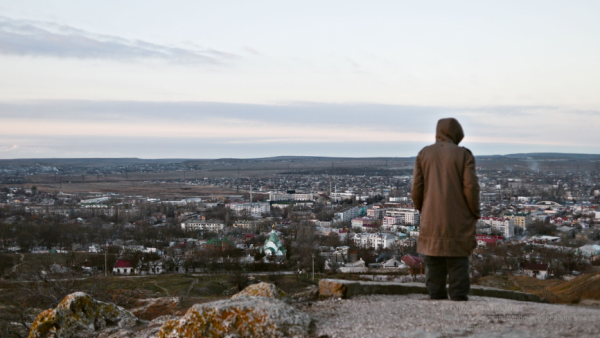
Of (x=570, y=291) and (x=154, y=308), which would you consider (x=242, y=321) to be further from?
(x=570, y=291)

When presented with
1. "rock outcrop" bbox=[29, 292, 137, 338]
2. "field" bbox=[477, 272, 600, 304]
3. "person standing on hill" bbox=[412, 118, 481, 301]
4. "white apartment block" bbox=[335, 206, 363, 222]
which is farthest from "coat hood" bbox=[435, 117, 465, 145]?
"white apartment block" bbox=[335, 206, 363, 222]

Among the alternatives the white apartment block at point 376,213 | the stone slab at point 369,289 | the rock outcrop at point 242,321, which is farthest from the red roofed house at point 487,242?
the rock outcrop at point 242,321

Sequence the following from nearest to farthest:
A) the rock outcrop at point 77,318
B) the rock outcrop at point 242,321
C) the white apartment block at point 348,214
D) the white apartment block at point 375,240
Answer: the rock outcrop at point 242,321 → the rock outcrop at point 77,318 → the white apartment block at point 375,240 → the white apartment block at point 348,214

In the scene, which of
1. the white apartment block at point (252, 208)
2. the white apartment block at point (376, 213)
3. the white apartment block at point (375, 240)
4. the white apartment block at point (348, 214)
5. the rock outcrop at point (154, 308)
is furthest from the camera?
the white apartment block at point (252, 208)

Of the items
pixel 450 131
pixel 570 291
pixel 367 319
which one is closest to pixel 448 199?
pixel 450 131

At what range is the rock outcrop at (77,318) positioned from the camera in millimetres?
6004

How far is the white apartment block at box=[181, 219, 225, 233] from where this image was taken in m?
47.9

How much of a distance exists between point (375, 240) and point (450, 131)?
32.8 meters

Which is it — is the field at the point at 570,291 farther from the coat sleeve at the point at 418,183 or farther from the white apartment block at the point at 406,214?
the white apartment block at the point at 406,214

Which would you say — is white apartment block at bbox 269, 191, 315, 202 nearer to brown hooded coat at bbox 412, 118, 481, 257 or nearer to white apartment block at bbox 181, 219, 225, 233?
white apartment block at bbox 181, 219, 225, 233

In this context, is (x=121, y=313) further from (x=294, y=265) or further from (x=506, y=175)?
(x=506, y=175)

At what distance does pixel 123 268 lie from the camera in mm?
27672

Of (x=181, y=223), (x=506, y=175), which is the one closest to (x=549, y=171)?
(x=506, y=175)

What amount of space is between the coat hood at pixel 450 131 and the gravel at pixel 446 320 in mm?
1626
